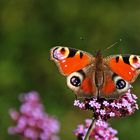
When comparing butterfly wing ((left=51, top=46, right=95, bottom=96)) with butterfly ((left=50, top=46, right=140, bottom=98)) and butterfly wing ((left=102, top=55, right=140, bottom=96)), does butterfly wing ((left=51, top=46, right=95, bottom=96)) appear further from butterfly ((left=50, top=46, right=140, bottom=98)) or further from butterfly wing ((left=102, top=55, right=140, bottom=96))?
butterfly wing ((left=102, top=55, right=140, bottom=96))

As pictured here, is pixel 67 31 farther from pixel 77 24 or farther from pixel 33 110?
pixel 33 110

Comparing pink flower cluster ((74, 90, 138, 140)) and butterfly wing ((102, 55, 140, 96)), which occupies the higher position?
butterfly wing ((102, 55, 140, 96))

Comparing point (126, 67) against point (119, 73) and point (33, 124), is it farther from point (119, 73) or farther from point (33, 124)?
point (33, 124)

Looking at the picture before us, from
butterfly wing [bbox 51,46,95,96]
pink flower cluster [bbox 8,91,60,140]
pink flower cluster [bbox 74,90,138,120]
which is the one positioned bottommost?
pink flower cluster [bbox 74,90,138,120]

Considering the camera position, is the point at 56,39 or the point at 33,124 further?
the point at 56,39

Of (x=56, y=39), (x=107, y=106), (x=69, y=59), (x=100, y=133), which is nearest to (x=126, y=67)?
(x=107, y=106)

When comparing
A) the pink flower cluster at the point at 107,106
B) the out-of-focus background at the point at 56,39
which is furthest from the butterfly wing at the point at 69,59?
the out-of-focus background at the point at 56,39

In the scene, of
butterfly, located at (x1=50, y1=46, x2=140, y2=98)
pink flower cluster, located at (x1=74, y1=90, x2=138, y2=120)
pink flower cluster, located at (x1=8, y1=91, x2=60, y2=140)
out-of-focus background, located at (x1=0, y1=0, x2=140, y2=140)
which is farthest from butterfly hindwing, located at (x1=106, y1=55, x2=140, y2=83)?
out-of-focus background, located at (x1=0, y1=0, x2=140, y2=140)
